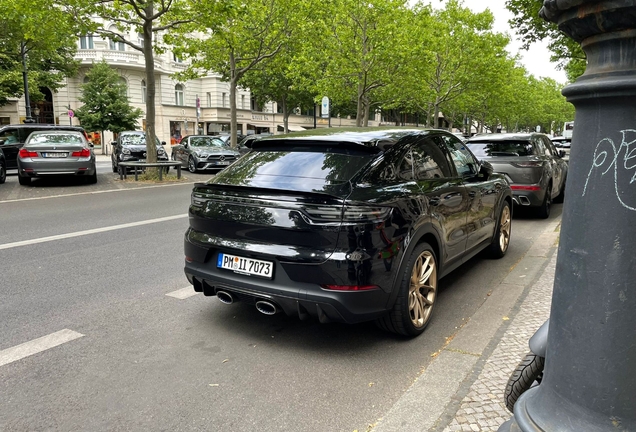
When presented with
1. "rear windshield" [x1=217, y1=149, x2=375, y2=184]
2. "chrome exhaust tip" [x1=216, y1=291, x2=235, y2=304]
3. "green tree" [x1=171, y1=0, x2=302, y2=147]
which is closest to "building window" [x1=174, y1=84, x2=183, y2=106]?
"green tree" [x1=171, y1=0, x2=302, y2=147]

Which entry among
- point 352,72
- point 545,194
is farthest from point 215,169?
point 545,194

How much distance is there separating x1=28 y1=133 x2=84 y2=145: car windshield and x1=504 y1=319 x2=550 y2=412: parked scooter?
1495 cm

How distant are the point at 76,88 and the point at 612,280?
163ft

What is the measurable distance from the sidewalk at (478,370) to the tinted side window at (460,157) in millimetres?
1259

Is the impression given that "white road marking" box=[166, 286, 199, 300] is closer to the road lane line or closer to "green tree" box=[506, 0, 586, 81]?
A: the road lane line

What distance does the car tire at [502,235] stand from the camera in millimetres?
6266

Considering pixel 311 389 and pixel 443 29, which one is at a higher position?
pixel 443 29

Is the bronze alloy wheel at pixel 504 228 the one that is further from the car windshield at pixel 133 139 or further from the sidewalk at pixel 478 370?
the car windshield at pixel 133 139

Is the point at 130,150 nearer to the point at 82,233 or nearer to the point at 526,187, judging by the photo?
the point at 82,233

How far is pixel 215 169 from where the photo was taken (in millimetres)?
20812

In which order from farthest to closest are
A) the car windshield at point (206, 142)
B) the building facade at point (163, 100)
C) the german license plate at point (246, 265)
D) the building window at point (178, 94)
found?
1. the building window at point (178, 94)
2. the building facade at point (163, 100)
3. the car windshield at point (206, 142)
4. the german license plate at point (246, 265)

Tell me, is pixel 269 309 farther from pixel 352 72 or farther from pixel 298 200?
pixel 352 72

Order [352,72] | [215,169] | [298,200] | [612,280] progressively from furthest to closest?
[352,72] < [215,169] < [298,200] < [612,280]

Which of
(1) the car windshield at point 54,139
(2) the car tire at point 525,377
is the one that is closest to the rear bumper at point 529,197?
(2) the car tire at point 525,377
